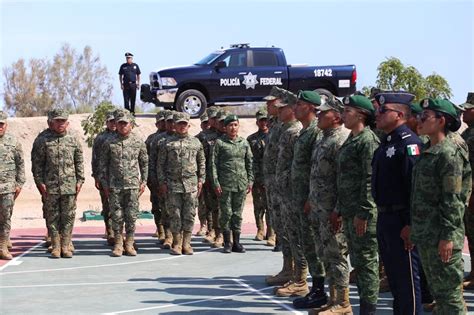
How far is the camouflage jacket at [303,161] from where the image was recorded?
1014cm

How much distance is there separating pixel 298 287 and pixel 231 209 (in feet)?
13.5

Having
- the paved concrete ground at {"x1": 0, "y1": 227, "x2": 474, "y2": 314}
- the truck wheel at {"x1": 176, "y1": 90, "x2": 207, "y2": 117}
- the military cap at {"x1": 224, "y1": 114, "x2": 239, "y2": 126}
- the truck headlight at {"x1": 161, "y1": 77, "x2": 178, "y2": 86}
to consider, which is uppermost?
the truck headlight at {"x1": 161, "y1": 77, "x2": 178, "y2": 86}

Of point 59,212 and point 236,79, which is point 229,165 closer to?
point 59,212

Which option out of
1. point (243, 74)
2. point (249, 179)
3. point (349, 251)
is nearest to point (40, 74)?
point (243, 74)

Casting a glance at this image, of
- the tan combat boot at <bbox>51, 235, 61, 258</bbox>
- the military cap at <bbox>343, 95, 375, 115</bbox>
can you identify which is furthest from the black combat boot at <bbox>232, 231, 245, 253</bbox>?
the military cap at <bbox>343, 95, 375, 115</bbox>

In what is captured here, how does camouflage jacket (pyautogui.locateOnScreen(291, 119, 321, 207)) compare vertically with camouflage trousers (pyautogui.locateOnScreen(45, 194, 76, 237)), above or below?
above

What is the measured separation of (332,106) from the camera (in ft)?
31.5

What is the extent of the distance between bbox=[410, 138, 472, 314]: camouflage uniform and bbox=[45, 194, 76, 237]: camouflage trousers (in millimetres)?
7621

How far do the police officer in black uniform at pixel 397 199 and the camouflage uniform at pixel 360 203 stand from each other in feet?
0.98

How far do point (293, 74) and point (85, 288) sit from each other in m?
17.7

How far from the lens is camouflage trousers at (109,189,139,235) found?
571 inches

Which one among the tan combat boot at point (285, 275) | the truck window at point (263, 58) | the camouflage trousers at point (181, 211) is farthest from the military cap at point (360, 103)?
the truck window at point (263, 58)

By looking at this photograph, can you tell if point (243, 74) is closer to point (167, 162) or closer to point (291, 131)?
point (167, 162)

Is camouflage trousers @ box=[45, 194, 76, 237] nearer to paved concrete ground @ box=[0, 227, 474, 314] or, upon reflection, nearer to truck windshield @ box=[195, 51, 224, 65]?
paved concrete ground @ box=[0, 227, 474, 314]
